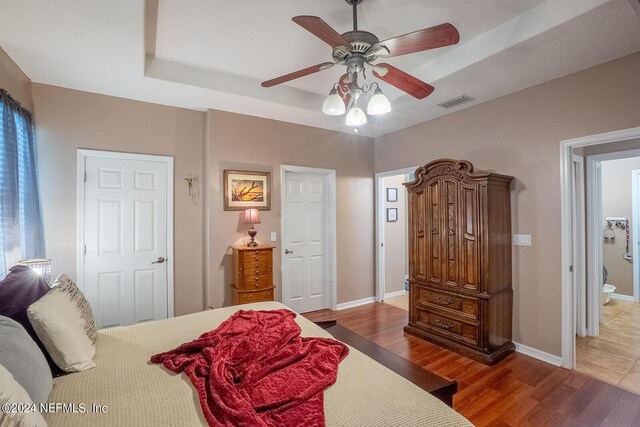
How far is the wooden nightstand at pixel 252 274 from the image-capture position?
10.8 ft

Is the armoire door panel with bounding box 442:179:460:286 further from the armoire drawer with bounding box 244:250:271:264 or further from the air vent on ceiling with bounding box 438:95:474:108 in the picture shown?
the armoire drawer with bounding box 244:250:271:264

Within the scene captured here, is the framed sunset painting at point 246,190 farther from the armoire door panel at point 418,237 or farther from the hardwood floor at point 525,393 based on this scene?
the hardwood floor at point 525,393

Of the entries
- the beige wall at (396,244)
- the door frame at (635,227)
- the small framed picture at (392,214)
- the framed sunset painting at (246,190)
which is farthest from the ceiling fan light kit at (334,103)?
the door frame at (635,227)

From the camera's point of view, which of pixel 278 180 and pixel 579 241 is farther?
pixel 278 180

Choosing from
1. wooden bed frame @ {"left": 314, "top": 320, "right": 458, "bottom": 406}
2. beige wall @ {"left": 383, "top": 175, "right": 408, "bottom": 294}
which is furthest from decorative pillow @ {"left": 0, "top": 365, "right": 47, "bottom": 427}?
beige wall @ {"left": 383, "top": 175, "right": 408, "bottom": 294}

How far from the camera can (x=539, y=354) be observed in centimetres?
282

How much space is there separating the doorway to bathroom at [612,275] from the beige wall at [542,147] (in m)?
0.50

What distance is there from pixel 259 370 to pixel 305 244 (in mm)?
2914

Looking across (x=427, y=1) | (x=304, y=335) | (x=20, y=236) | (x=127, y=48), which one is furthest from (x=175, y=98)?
(x=304, y=335)

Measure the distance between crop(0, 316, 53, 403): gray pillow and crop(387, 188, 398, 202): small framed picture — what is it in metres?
4.57

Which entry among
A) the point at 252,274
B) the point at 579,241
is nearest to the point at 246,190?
the point at 252,274

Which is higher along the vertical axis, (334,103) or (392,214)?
(334,103)

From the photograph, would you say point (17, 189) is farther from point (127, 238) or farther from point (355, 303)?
point (355, 303)

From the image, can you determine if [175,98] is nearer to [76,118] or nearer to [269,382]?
[76,118]
